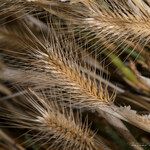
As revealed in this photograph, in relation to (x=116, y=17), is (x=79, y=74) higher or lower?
lower

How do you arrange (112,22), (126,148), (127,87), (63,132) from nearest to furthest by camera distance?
(112,22), (63,132), (126,148), (127,87)

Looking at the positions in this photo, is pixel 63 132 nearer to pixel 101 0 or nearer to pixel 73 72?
pixel 73 72

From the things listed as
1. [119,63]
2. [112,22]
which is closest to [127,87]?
[119,63]

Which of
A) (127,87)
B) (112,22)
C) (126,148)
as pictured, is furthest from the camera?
(127,87)

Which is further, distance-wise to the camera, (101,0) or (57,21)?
(57,21)

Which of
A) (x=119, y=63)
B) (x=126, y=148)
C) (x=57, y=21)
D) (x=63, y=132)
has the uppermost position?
(x=57, y=21)

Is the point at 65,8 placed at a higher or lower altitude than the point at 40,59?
higher

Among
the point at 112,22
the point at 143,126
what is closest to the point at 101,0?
the point at 112,22
